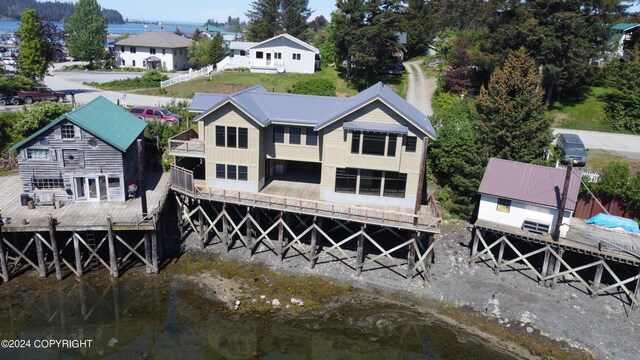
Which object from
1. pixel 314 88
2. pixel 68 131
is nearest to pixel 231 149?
pixel 68 131

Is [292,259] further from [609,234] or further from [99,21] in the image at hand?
[99,21]

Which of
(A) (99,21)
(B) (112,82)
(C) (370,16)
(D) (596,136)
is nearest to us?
(D) (596,136)

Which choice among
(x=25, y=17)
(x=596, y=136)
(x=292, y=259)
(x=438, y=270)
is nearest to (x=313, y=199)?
(x=292, y=259)

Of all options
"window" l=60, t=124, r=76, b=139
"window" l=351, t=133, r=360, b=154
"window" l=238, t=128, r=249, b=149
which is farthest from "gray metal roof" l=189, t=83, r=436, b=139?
"window" l=60, t=124, r=76, b=139

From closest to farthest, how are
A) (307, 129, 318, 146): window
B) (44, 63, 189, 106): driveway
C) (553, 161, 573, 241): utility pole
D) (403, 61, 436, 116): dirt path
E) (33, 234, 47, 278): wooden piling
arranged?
(553, 161, 573, 241): utility pole → (33, 234, 47, 278): wooden piling → (307, 129, 318, 146): window → (44, 63, 189, 106): driveway → (403, 61, 436, 116): dirt path

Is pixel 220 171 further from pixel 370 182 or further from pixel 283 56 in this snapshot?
pixel 283 56

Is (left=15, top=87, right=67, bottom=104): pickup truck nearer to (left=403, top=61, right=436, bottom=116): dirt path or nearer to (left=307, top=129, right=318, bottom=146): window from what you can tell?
(left=307, top=129, right=318, bottom=146): window
